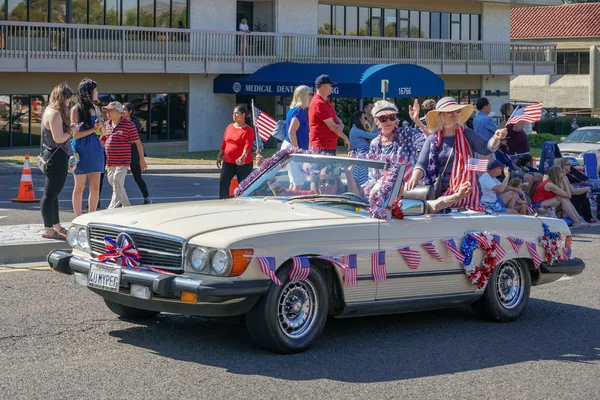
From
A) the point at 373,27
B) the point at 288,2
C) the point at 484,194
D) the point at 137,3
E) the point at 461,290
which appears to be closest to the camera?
the point at 461,290

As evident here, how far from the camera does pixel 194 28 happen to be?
36.6 metres

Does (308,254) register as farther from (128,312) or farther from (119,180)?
(119,180)

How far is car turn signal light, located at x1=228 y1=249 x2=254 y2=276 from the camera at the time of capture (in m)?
6.70

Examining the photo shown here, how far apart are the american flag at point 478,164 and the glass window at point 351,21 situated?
35.0 metres

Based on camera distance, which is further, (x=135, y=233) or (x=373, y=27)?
(x=373, y=27)

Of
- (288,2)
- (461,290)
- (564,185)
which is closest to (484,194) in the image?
(564,185)

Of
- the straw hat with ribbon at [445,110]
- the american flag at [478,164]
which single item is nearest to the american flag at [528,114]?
the straw hat with ribbon at [445,110]

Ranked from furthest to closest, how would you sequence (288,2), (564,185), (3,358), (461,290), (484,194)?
(288,2)
(564,185)
(484,194)
(461,290)
(3,358)

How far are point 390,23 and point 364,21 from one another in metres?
1.56

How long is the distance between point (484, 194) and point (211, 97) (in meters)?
25.5

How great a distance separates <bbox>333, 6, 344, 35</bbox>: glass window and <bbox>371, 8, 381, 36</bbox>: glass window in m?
1.95

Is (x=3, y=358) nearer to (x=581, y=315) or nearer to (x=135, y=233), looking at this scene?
(x=135, y=233)

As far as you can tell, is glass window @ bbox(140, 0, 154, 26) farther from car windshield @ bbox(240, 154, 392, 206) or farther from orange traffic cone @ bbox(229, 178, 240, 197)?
car windshield @ bbox(240, 154, 392, 206)

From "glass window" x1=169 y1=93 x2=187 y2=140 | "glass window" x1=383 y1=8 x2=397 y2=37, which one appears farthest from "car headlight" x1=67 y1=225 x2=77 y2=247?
"glass window" x1=383 y1=8 x2=397 y2=37
